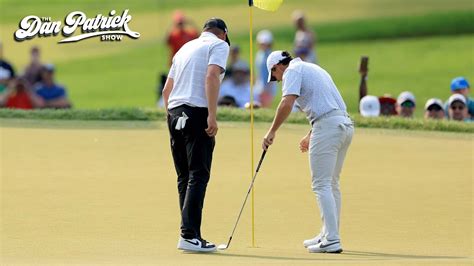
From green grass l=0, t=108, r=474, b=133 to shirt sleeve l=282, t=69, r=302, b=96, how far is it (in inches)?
257

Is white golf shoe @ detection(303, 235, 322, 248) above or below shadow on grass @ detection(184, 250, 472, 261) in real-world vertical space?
above

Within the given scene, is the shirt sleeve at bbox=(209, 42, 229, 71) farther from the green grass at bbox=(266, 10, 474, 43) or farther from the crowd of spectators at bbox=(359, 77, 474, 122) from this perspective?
the green grass at bbox=(266, 10, 474, 43)

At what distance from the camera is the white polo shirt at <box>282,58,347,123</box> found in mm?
11141

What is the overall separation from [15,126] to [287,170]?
3943 mm

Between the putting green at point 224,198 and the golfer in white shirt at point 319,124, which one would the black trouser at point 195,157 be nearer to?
the putting green at point 224,198

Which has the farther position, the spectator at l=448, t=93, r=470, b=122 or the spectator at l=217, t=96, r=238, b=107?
the spectator at l=217, t=96, r=238, b=107

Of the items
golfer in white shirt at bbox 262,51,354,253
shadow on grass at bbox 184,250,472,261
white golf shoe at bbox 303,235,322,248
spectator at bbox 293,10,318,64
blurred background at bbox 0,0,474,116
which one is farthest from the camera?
blurred background at bbox 0,0,474,116

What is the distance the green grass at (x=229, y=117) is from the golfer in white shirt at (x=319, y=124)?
6.33 metres

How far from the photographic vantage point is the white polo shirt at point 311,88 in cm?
1114

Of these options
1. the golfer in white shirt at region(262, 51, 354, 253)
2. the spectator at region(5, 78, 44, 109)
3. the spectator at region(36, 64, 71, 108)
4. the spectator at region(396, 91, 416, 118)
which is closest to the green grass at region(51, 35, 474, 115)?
the spectator at region(36, 64, 71, 108)

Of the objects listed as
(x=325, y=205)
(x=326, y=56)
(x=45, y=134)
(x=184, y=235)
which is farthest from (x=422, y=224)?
(x=326, y=56)

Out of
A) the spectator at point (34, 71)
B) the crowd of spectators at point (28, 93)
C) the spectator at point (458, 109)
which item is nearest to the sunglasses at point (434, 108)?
the spectator at point (458, 109)

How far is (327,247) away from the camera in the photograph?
11.0 meters

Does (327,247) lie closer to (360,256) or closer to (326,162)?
(360,256)
